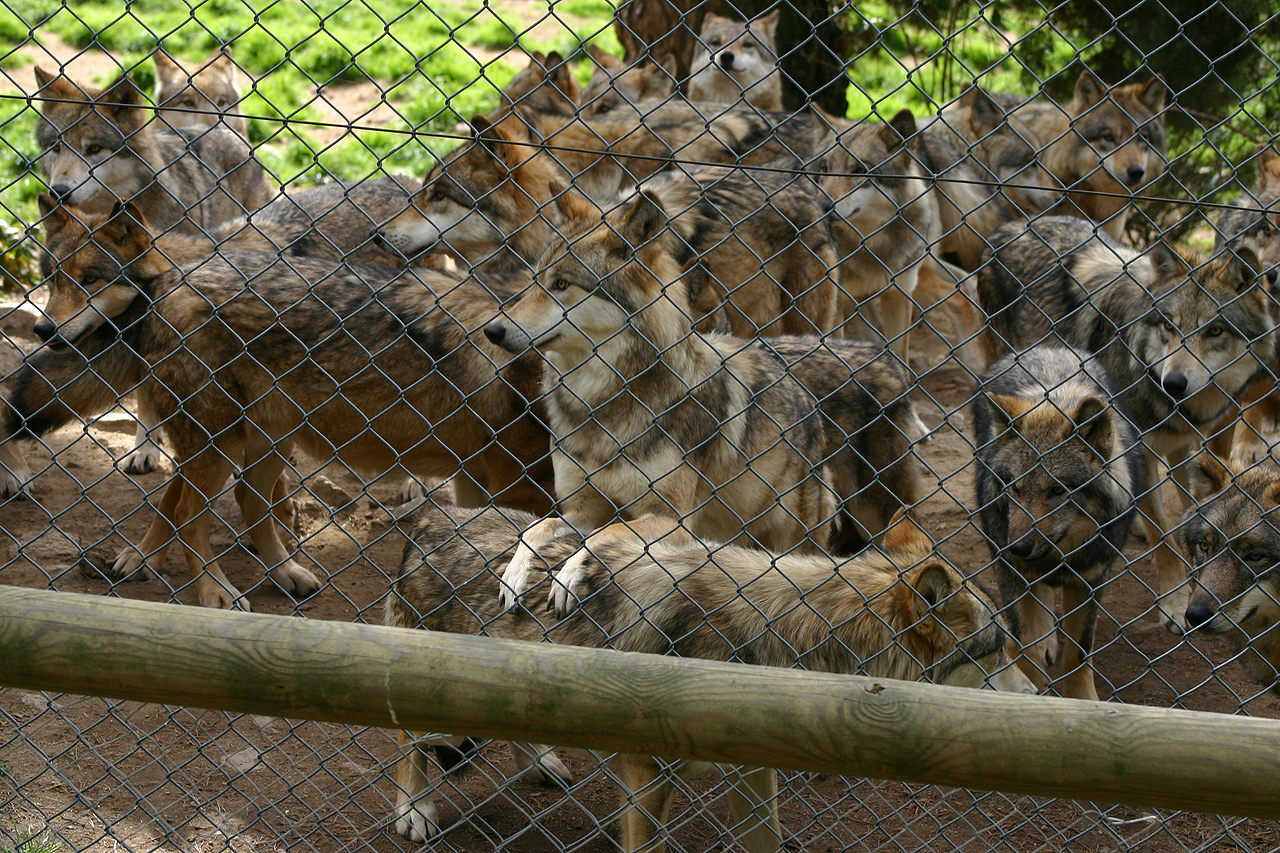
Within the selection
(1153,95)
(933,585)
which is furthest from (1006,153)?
(933,585)

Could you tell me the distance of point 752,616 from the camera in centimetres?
305

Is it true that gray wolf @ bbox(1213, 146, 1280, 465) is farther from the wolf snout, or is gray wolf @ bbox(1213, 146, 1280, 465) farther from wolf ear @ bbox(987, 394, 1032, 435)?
the wolf snout

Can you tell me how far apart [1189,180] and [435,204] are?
567cm

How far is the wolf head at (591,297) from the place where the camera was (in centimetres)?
376

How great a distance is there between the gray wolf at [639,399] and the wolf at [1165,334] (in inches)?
45.6

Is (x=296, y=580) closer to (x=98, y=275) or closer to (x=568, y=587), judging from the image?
(x=98, y=275)

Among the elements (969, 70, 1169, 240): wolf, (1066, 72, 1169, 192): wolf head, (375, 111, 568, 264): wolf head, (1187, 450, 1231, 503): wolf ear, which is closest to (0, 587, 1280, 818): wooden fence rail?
(1187, 450, 1231, 503): wolf ear

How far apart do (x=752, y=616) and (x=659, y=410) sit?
3.87 ft

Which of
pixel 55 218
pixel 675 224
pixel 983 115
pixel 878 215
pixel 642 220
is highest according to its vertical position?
pixel 642 220

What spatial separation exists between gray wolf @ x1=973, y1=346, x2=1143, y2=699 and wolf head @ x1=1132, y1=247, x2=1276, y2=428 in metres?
0.37

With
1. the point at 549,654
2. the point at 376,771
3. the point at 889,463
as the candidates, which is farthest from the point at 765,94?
the point at 549,654

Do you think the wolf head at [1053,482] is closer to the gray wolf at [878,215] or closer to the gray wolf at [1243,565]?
the gray wolf at [1243,565]

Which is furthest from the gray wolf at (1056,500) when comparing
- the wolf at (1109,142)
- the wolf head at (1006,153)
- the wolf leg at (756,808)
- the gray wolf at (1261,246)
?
the wolf head at (1006,153)

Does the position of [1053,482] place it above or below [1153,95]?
above
